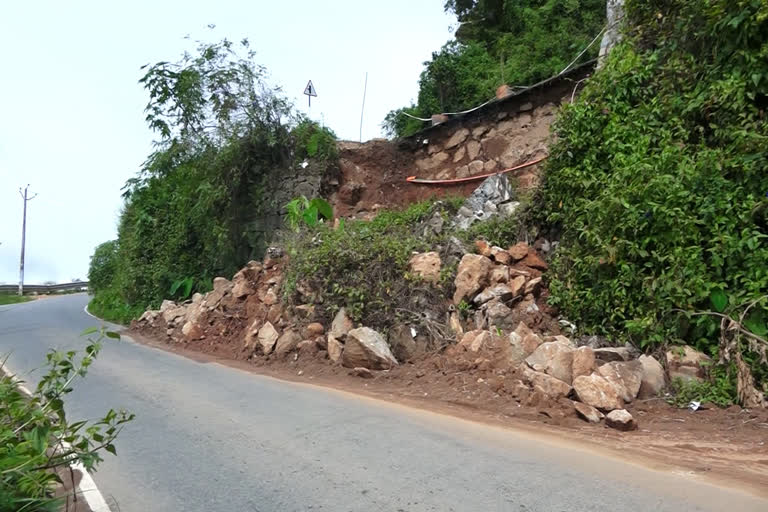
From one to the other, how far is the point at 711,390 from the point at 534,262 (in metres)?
3.67

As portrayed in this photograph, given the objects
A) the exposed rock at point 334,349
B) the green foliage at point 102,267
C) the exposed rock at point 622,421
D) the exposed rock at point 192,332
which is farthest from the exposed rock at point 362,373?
the green foliage at point 102,267

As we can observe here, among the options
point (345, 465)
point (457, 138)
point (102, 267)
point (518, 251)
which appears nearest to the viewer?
point (345, 465)

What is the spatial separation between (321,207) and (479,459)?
11.0 meters

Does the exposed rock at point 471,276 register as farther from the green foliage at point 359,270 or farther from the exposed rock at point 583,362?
the exposed rock at point 583,362

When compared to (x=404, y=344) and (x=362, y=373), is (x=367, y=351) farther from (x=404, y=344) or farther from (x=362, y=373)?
(x=404, y=344)

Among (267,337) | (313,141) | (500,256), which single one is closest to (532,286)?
(500,256)

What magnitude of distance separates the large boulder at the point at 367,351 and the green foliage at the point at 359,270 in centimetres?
54

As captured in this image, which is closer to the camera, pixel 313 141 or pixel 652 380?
pixel 652 380

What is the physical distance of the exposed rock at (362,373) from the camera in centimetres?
877

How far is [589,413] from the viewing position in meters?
6.14

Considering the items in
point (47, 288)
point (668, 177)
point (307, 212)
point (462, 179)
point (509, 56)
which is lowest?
point (47, 288)

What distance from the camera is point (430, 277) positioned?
9688 mm

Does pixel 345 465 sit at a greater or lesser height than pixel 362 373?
lesser

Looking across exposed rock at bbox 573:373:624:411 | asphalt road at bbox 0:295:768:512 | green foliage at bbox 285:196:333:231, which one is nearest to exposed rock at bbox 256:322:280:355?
green foliage at bbox 285:196:333:231
